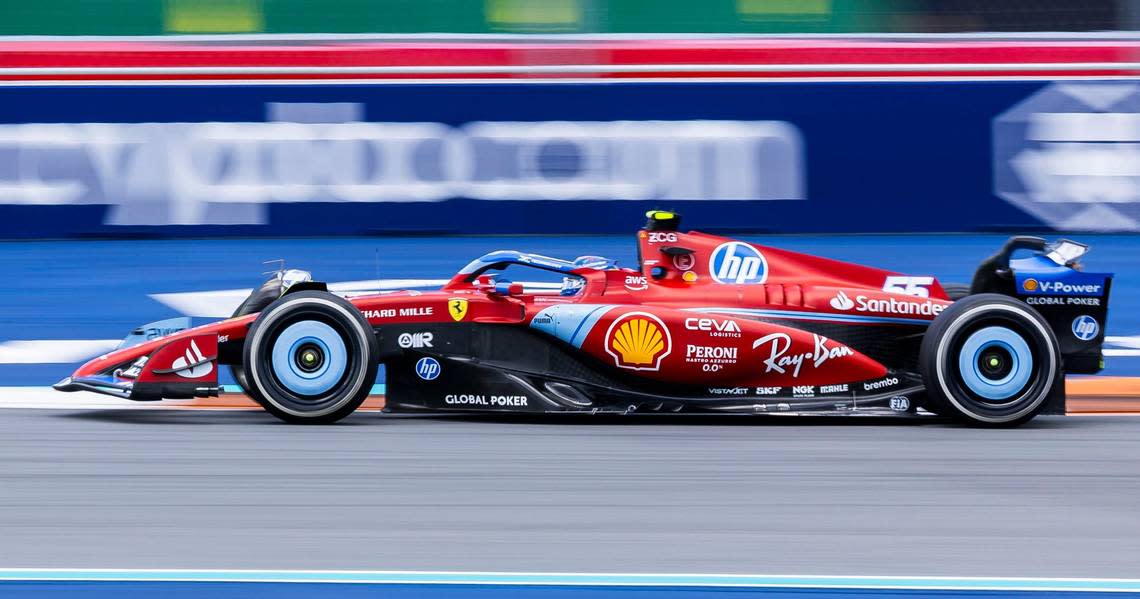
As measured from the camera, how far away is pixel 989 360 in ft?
19.9

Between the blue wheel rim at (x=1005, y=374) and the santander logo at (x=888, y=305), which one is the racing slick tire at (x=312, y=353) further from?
the blue wheel rim at (x=1005, y=374)

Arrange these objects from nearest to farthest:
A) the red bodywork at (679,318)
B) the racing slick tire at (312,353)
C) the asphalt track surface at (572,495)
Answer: the asphalt track surface at (572,495)
the racing slick tire at (312,353)
the red bodywork at (679,318)

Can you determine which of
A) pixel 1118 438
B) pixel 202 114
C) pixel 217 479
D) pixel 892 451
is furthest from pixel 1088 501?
pixel 202 114

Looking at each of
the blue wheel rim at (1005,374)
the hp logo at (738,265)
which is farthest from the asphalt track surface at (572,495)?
the hp logo at (738,265)

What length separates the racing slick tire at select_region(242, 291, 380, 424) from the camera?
5914mm

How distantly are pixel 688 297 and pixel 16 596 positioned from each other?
3.37m

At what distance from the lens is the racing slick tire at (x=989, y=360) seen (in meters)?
6.01

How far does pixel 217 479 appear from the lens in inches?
193

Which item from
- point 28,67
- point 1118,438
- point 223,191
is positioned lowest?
point 1118,438

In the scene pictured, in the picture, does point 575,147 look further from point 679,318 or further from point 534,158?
point 679,318

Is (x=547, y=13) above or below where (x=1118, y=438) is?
above

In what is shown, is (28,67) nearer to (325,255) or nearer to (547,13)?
(325,255)

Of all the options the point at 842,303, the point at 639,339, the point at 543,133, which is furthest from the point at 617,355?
the point at 543,133

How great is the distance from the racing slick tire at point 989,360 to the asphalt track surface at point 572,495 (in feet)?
0.43
